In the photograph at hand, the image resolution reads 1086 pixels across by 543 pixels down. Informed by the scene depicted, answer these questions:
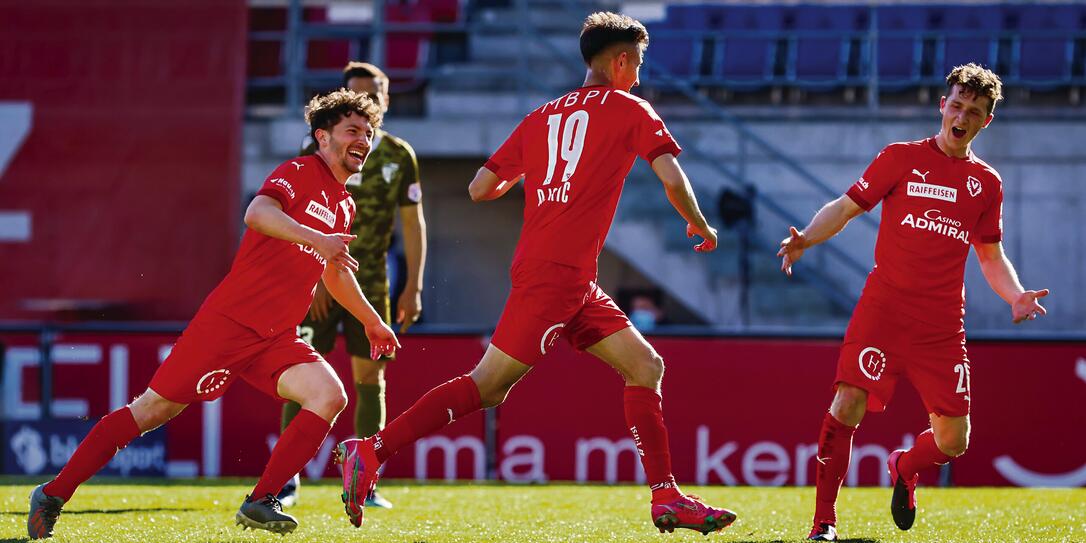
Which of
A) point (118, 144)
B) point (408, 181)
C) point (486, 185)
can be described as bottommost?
point (486, 185)

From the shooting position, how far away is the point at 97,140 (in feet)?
44.2

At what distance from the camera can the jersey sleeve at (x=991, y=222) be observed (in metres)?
6.28

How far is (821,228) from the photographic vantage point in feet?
19.8

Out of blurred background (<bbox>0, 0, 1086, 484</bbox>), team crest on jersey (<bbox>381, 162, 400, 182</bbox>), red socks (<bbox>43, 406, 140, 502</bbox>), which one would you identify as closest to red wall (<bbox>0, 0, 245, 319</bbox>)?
blurred background (<bbox>0, 0, 1086, 484</bbox>)

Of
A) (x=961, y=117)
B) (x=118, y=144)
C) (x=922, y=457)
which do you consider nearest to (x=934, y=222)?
(x=961, y=117)

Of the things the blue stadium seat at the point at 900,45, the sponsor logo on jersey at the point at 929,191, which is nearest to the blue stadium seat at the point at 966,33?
the blue stadium seat at the point at 900,45

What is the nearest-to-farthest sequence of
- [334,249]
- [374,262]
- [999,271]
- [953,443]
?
[334,249], [953,443], [999,271], [374,262]

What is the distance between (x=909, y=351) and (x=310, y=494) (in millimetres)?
3484

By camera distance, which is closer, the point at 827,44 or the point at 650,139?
the point at 650,139

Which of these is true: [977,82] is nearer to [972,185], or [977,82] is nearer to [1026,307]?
[972,185]

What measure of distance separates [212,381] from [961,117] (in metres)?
3.13

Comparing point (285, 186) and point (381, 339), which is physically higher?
point (285, 186)

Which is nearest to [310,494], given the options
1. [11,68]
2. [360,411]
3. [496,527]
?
[360,411]

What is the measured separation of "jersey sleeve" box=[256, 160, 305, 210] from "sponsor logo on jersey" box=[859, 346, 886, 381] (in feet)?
7.56
